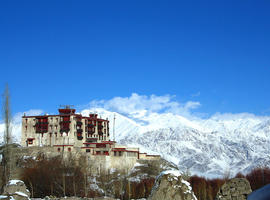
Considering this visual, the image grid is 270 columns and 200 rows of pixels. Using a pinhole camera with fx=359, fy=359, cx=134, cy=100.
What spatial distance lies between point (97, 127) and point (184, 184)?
77.4 metres

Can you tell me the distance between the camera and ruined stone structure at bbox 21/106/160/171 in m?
76.5

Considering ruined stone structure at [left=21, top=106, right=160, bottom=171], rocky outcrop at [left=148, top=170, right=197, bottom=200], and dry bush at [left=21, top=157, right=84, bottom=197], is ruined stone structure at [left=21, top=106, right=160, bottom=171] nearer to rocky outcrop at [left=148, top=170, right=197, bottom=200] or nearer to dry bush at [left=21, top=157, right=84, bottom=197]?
dry bush at [left=21, top=157, right=84, bottom=197]

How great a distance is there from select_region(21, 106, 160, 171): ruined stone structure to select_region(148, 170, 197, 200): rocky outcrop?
203 feet

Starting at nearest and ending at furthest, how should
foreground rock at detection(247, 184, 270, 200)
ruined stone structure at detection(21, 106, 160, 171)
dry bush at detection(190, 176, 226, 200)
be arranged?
foreground rock at detection(247, 184, 270, 200), dry bush at detection(190, 176, 226, 200), ruined stone structure at detection(21, 106, 160, 171)

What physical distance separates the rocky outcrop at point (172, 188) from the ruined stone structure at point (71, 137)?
2432 inches

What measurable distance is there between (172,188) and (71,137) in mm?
70718

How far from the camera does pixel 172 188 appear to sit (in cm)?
1428

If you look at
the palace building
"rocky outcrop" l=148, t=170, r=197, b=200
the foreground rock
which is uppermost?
the palace building

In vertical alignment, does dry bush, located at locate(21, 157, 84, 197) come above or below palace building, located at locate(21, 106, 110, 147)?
below

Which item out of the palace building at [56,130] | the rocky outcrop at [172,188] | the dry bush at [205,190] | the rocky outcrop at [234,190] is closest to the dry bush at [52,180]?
the dry bush at [205,190]

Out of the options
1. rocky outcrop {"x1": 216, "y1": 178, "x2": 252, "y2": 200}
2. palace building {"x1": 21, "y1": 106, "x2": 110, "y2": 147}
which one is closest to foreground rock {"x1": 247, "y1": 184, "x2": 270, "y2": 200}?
rocky outcrop {"x1": 216, "y1": 178, "x2": 252, "y2": 200}

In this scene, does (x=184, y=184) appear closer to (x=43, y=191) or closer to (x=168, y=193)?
(x=168, y=193)

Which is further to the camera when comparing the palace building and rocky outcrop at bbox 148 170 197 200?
the palace building

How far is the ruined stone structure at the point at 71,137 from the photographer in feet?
251
